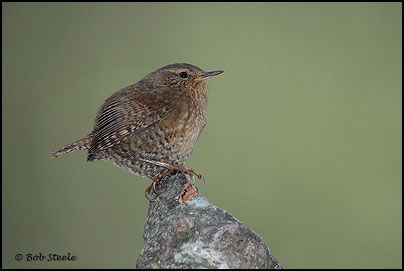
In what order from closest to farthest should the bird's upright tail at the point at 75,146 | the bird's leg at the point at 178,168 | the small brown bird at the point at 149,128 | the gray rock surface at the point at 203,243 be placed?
the gray rock surface at the point at 203,243
the bird's leg at the point at 178,168
the small brown bird at the point at 149,128
the bird's upright tail at the point at 75,146

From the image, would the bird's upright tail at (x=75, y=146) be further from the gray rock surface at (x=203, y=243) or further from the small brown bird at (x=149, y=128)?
the gray rock surface at (x=203, y=243)

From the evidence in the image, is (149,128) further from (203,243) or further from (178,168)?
(203,243)

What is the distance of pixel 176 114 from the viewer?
9.13 ft

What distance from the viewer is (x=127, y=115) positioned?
2760 millimetres

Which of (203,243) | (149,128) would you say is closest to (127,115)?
(149,128)

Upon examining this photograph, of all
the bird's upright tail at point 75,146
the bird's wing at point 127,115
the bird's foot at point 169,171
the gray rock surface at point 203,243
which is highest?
the bird's wing at point 127,115

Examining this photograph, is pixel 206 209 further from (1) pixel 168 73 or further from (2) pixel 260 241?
(1) pixel 168 73

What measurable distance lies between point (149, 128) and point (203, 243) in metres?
1.16

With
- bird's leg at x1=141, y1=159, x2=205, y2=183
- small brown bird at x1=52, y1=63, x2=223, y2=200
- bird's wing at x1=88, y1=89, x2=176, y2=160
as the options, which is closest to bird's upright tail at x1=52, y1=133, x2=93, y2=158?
small brown bird at x1=52, y1=63, x2=223, y2=200

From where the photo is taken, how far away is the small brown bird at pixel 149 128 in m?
2.71

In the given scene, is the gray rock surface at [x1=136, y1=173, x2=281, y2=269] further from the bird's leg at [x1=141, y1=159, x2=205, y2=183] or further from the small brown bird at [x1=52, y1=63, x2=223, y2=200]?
the small brown bird at [x1=52, y1=63, x2=223, y2=200]

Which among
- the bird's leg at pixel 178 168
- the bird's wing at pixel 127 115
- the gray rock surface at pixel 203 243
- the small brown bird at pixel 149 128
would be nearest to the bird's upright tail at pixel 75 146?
the small brown bird at pixel 149 128

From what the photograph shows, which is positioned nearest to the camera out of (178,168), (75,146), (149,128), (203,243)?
(203,243)

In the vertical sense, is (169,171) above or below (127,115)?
below
